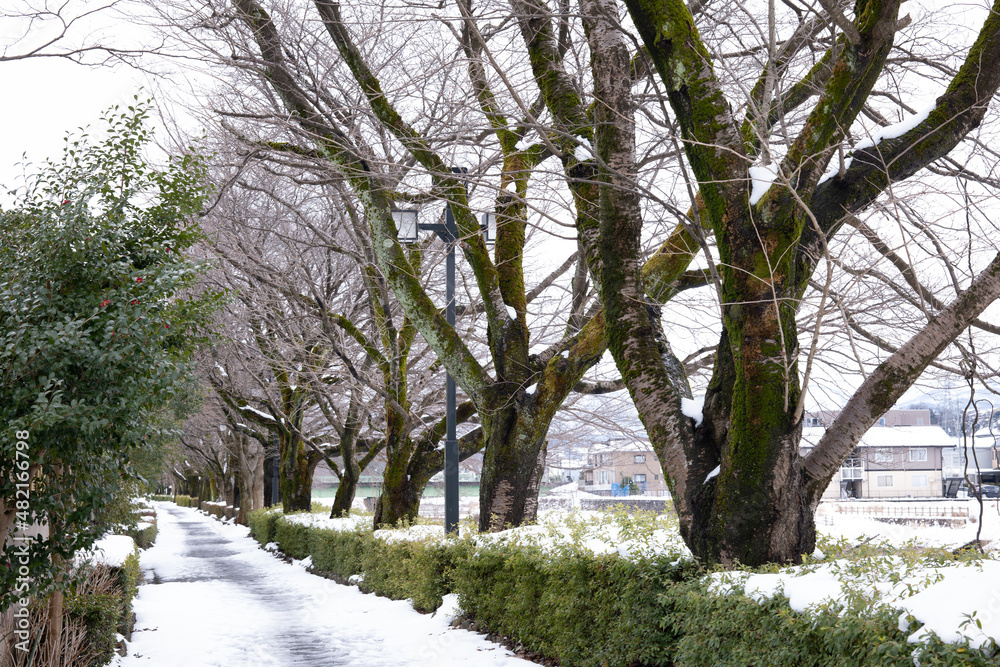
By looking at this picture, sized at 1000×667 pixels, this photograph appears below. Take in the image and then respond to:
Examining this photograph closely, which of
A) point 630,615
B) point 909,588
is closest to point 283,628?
point 630,615

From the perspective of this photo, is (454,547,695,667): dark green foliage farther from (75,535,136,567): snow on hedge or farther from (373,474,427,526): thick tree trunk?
(373,474,427,526): thick tree trunk

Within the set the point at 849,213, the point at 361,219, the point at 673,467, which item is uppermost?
the point at 361,219

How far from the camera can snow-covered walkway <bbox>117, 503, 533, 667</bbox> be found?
7.72 meters

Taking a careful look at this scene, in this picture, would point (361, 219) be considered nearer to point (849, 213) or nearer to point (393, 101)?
point (393, 101)

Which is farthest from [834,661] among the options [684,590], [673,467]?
[673,467]

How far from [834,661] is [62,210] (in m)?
5.70

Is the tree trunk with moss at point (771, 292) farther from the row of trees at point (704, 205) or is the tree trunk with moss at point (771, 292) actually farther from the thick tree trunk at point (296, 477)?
the thick tree trunk at point (296, 477)

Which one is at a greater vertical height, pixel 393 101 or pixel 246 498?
pixel 393 101

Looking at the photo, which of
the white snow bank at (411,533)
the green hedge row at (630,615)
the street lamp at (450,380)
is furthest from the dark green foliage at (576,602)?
the white snow bank at (411,533)

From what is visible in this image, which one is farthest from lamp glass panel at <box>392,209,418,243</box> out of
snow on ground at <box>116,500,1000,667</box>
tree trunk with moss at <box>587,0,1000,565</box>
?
tree trunk with moss at <box>587,0,1000,565</box>

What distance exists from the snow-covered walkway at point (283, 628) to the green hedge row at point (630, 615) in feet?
1.38

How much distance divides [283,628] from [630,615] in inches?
232

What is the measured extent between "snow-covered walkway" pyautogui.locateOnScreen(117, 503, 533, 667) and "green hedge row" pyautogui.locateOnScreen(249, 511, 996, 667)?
421mm

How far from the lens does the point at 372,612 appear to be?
1052cm
